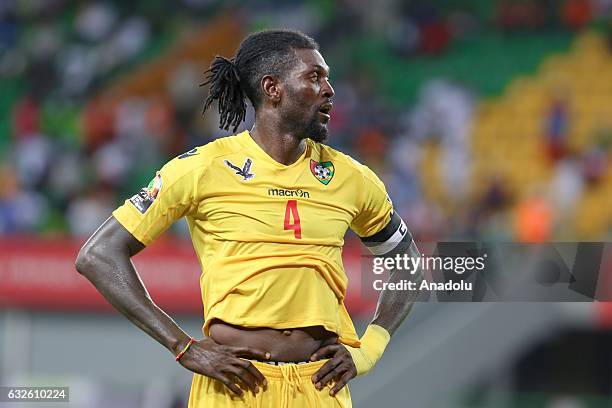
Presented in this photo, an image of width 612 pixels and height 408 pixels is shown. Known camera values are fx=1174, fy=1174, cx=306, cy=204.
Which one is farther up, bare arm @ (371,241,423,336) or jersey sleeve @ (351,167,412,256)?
jersey sleeve @ (351,167,412,256)

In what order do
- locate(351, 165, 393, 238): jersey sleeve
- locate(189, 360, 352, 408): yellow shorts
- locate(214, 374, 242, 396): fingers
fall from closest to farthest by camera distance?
locate(214, 374, 242, 396): fingers
locate(189, 360, 352, 408): yellow shorts
locate(351, 165, 393, 238): jersey sleeve

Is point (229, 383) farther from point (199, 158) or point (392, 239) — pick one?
point (392, 239)

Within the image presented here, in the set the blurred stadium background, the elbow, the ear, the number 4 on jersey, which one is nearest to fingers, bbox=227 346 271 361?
the number 4 on jersey

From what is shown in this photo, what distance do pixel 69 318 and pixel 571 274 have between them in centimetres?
671

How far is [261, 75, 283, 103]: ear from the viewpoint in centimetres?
415

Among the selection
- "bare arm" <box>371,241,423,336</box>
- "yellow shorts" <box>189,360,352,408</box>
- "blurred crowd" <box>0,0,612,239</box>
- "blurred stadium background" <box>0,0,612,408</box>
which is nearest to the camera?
"yellow shorts" <box>189,360,352,408</box>

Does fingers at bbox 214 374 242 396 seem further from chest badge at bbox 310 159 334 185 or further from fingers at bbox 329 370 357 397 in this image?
chest badge at bbox 310 159 334 185

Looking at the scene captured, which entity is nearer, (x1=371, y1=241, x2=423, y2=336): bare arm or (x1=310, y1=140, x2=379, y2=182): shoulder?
(x1=310, y1=140, x2=379, y2=182): shoulder

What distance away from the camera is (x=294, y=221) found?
3.99 m

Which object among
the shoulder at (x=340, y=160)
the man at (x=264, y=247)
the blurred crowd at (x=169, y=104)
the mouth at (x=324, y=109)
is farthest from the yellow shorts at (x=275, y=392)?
the blurred crowd at (x=169, y=104)

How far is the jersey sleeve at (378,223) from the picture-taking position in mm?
4270

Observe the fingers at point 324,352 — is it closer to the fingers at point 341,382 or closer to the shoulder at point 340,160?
the fingers at point 341,382

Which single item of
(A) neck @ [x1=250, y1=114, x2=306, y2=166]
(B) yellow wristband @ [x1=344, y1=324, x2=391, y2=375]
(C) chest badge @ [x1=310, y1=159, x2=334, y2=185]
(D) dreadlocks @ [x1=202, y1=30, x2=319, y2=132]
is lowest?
(B) yellow wristband @ [x1=344, y1=324, x2=391, y2=375]

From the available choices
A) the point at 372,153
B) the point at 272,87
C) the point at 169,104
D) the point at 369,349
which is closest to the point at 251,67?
the point at 272,87
